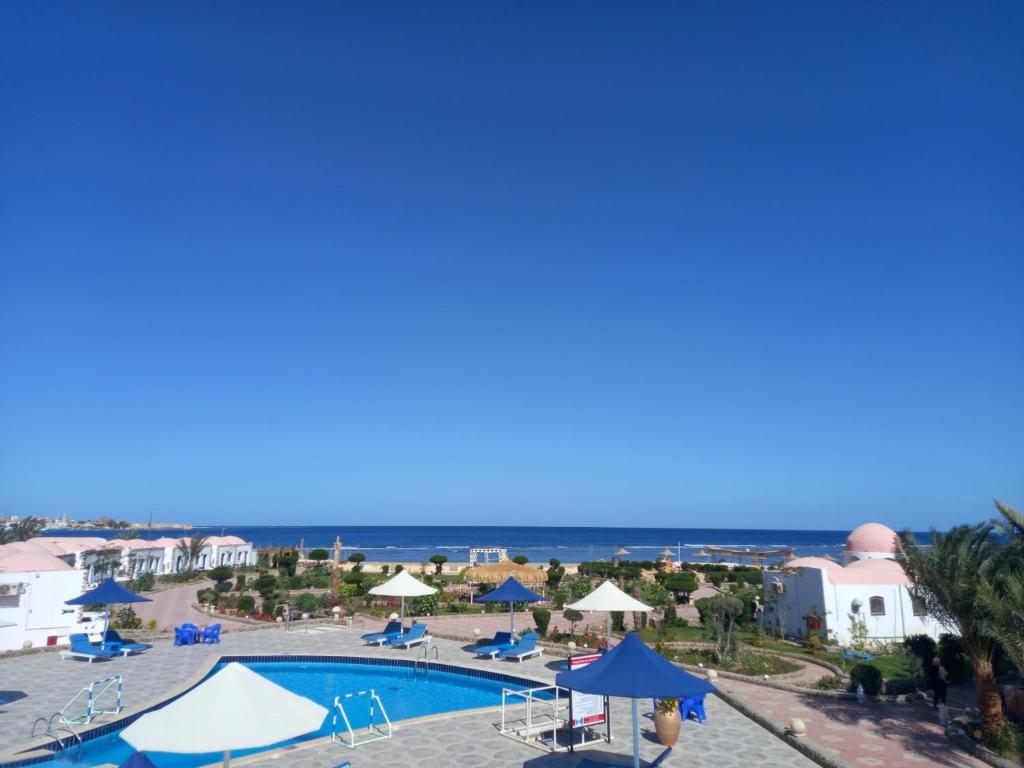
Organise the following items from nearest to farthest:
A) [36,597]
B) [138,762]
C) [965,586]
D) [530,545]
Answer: [138,762]
[965,586]
[36,597]
[530,545]

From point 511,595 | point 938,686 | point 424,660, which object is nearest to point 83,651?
point 424,660

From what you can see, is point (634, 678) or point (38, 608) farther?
point (38, 608)

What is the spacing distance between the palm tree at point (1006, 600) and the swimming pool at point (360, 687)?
9.15 meters

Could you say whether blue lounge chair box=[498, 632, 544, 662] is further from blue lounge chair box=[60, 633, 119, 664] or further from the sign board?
blue lounge chair box=[60, 633, 119, 664]

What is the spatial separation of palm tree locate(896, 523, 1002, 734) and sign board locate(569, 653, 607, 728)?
6052 millimetres

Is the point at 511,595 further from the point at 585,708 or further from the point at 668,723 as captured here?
the point at 668,723

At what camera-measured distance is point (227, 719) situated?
242 inches

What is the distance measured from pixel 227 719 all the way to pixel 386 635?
576 inches

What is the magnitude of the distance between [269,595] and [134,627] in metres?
8.11

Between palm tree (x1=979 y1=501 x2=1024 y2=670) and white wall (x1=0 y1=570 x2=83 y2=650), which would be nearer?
palm tree (x1=979 y1=501 x2=1024 y2=670)

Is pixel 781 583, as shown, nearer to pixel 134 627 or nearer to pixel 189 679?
pixel 189 679

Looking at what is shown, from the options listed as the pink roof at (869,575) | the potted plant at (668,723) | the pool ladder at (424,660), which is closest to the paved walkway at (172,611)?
the pool ladder at (424,660)

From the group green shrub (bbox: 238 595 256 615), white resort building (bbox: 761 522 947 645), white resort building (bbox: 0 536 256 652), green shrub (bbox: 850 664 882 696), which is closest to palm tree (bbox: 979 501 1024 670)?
green shrub (bbox: 850 664 882 696)

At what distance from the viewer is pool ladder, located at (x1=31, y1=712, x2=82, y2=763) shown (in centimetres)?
1067
